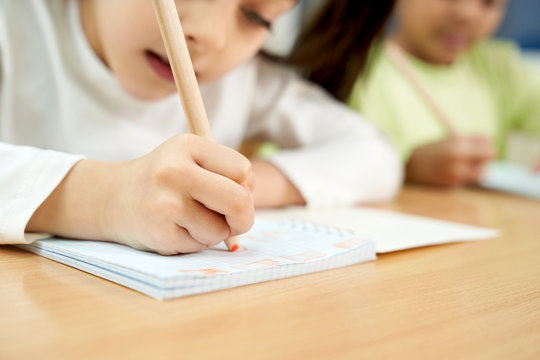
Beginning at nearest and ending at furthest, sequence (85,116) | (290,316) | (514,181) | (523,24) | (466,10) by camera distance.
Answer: (290,316)
(85,116)
(514,181)
(466,10)
(523,24)

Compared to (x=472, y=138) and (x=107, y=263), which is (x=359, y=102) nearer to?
(x=472, y=138)

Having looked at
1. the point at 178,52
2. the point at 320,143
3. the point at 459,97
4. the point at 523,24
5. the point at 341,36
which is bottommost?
the point at 178,52

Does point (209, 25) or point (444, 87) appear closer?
point (209, 25)

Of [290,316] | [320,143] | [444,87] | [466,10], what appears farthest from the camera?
[444,87]

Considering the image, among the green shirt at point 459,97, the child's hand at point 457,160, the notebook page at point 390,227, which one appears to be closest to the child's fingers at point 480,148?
the child's hand at point 457,160

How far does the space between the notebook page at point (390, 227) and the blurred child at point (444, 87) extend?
0.31m

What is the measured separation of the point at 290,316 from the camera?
0.23m

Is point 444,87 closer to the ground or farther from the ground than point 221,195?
farther from the ground

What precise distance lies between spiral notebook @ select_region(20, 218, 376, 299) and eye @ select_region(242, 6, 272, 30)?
0.60 ft

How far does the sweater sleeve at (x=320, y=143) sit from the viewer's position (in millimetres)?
542

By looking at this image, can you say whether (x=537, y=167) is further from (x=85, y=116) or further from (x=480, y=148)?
(x=85, y=116)

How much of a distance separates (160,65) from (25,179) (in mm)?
160

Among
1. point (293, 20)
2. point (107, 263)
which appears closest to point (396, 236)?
point (107, 263)

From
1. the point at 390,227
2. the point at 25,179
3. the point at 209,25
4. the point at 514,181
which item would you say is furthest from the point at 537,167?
the point at 25,179
